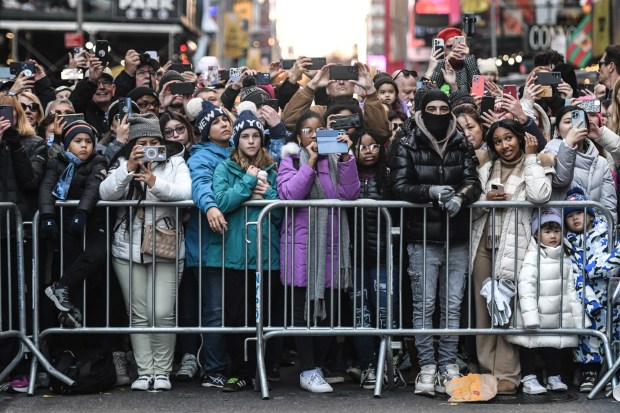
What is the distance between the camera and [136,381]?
9.48 metres

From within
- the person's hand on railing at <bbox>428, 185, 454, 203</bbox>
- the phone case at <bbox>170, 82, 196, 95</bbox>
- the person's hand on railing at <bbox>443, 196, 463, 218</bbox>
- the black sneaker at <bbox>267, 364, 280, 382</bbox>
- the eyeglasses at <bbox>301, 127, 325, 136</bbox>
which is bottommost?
the black sneaker at <bbox>267, 364, 280, 382</bbox>

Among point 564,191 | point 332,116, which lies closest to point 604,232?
point 564,191

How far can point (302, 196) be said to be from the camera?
9.34m

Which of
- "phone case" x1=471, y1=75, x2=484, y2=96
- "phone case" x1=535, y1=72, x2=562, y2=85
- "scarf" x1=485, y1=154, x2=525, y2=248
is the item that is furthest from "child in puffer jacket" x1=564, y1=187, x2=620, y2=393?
"phone case" x1=471, y1=75, x2=484, y2=96

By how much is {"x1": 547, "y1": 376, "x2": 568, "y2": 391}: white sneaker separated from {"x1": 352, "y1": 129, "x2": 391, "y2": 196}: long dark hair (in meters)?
1.96

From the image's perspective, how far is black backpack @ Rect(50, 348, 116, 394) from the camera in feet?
30.4

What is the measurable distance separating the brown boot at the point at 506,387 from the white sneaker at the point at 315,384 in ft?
4.29

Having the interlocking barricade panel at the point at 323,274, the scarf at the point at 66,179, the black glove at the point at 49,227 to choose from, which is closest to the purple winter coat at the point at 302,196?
the interlocking barricade panel at the point at 323,274

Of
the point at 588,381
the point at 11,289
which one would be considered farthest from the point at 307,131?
the point at 588,381

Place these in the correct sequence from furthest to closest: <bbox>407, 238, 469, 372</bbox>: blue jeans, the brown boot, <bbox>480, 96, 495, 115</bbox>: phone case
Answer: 1. <bbox>480, 96, 495, 115</bbox>: phone case
2. <bbox>407, 238, 469, 372</bbox>: blue jeans
3. the brown boot

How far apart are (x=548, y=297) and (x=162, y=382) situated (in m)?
3.10

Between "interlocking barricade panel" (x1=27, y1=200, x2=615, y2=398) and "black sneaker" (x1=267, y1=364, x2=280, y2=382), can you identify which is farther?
"black sneaker" (x1=267, y1=364, x2=280, y2=382)

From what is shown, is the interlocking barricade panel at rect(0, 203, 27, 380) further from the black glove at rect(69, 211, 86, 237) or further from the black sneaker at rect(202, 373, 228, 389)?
the black sneaker at rect(202, 373, 228, 389)

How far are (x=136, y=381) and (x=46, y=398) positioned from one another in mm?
715
